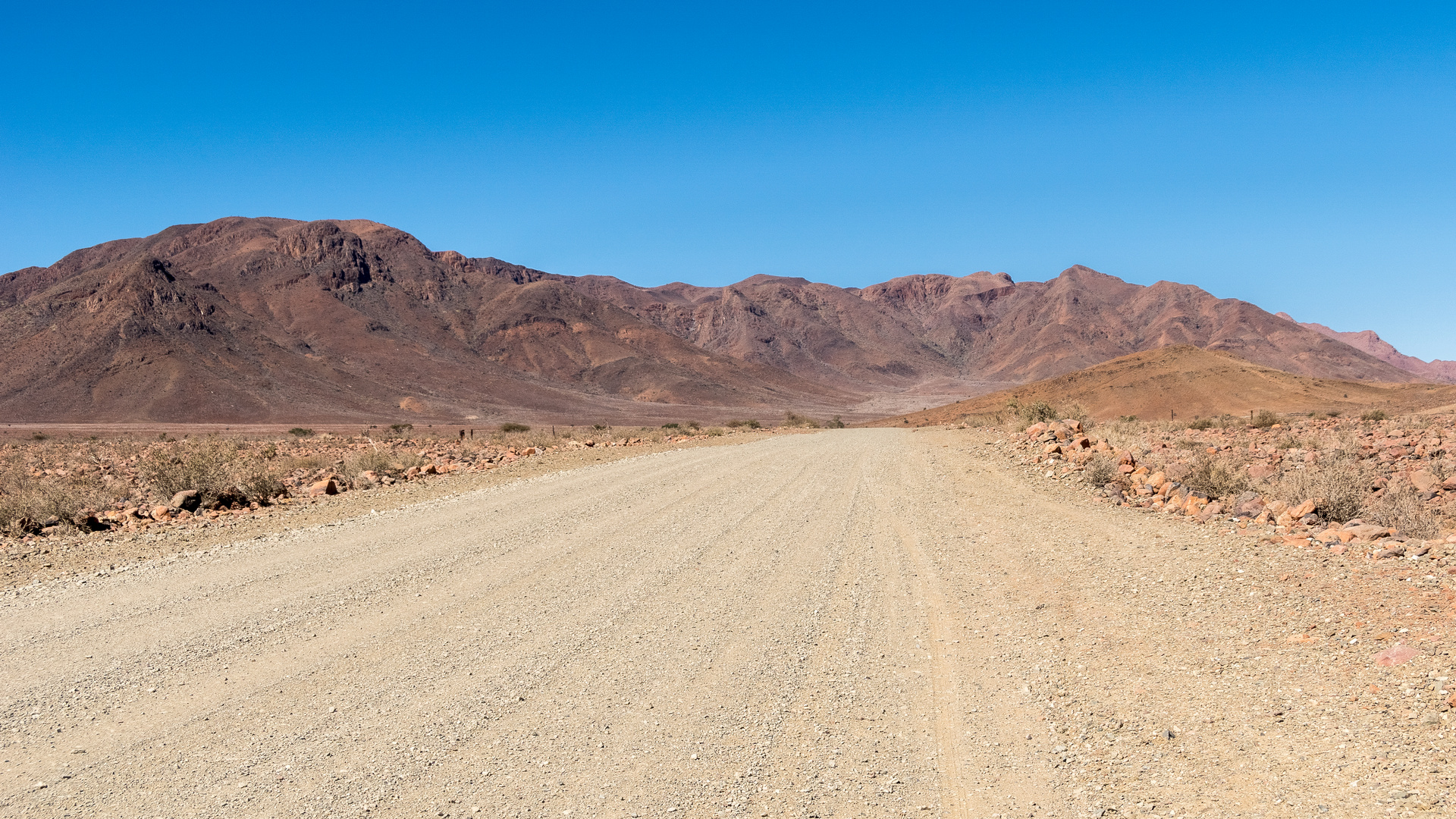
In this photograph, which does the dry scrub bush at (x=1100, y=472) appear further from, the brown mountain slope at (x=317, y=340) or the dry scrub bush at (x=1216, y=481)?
the brown mountain slope at (x=317, y=340)

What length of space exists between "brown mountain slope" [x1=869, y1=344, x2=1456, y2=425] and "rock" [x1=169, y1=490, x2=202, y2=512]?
37.2 metres

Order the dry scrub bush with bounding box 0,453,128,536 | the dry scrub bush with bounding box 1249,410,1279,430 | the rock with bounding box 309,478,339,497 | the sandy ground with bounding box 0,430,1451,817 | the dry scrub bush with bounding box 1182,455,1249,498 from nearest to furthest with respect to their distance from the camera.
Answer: the sandy ground with bounding box 0,430,1451,817 → the dry scrub bush with bounding box 0,453,128,536 → the dry scrub bush with bounding box 1182,455,1249,498 → the rock with bounding box 309,478,339,497 → the dry scrub bush with bounding box 1249,410,1279,430

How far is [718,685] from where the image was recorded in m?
5.43

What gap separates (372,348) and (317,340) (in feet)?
25.2

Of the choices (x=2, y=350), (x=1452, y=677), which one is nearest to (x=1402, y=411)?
(x=1452, y=677)

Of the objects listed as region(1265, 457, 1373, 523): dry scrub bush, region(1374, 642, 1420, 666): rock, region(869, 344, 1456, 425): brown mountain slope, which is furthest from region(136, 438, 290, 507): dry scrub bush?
region(869, 344, 1456, 425): brown mountain slope

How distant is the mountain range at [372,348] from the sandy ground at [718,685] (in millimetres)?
84010

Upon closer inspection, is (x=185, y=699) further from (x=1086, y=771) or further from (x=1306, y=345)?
(x=1306, y=345)

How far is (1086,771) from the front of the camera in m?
4.30

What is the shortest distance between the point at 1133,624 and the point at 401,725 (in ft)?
16.4

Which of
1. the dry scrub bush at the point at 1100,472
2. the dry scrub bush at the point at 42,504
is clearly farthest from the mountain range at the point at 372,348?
the dry scrub bush at the point at 1100,472

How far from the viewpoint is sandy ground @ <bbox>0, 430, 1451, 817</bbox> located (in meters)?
4.11

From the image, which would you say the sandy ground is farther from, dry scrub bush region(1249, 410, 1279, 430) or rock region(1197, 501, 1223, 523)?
dry scrub bush region(1249, 410, 1279, 430)

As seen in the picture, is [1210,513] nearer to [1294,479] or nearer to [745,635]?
[1294,479]
